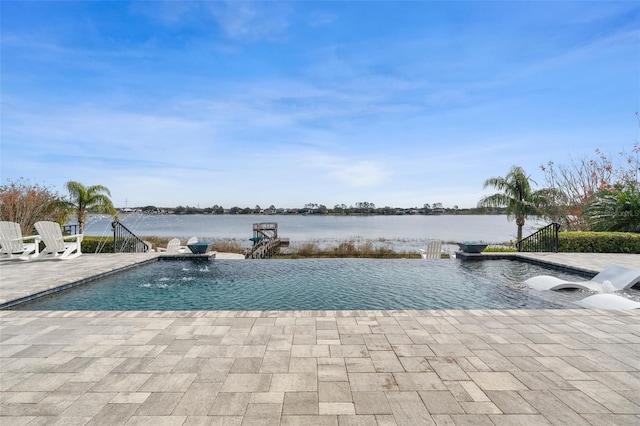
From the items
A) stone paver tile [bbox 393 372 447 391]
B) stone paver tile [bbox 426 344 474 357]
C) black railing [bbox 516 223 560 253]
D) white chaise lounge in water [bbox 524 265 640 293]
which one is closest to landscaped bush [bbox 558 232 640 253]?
black railing [bbox 516 223 560 253]

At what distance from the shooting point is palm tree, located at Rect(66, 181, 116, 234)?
14.9 m

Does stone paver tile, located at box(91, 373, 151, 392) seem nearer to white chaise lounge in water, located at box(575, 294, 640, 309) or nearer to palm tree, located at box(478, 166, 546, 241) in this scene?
white chaise lounge in water, located at box(575, 294, 640, 309)

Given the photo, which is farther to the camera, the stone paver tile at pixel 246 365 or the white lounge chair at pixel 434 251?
the white lounge chair at pixel 434 251

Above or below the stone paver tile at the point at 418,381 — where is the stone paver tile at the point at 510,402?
above

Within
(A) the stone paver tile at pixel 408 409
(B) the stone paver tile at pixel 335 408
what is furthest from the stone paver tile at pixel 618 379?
(B) the stone paver tile at pixel 335 408

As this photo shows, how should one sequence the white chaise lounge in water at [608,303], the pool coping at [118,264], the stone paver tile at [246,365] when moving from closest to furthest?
the stone paver tile at [246,365]
the white chaise lounge in water at [608,303]
the pool coping at [118,264]

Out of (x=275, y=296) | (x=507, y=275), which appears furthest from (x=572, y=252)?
(x=275, y=296)

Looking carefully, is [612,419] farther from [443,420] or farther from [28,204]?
[28,204]

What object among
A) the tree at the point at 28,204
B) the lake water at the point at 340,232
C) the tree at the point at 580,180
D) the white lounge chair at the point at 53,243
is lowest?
the lake water at the point at 340,232

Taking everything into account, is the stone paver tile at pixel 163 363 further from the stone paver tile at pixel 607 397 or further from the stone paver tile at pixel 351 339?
the stone paver tile at pixel 607 397

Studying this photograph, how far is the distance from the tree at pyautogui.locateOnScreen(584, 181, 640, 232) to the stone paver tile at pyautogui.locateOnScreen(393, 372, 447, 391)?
1440 centimetres

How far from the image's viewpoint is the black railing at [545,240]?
11.4 meters

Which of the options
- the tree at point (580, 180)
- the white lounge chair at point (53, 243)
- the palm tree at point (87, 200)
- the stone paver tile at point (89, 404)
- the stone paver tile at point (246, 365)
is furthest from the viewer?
the tree at point (580, 180)

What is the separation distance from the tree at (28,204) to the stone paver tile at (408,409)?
15.6 meters
